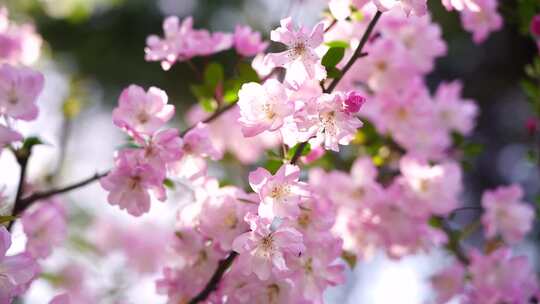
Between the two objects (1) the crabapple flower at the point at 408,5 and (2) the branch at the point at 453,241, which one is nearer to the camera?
(1) the crabapple flower at the point at 408,5

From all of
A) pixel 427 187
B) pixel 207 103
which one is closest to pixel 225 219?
pixel 207 103

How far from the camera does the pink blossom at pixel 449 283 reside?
5.11ft

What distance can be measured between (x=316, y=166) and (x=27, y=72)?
2.39ft

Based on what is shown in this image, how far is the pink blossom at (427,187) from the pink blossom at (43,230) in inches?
29.1

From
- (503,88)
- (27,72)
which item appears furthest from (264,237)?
(503,88)

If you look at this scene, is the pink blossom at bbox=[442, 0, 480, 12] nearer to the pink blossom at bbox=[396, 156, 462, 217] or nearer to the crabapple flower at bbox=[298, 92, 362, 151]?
the crabapple flower at bbox=[298, 92, 362, 151]

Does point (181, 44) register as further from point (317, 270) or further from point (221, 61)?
point (221, 61)

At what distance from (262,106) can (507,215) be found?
0.86 m

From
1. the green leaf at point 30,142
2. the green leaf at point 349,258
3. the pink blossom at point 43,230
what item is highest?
the green leaf at point 30,142

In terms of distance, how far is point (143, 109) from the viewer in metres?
1.12

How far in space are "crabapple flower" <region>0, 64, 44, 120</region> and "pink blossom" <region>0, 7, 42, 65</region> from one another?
1.06ft

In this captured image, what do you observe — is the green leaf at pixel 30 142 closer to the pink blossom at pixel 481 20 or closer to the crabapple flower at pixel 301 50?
the crabapple flower at pixel 301 50

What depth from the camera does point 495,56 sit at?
537 cm

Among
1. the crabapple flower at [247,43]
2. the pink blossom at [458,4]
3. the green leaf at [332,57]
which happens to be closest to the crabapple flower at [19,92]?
the crabapple flower at [247,43]
